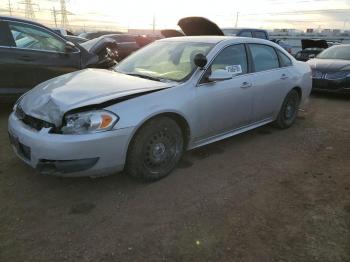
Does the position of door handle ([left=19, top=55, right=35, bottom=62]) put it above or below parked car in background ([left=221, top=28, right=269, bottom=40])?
Answer: below

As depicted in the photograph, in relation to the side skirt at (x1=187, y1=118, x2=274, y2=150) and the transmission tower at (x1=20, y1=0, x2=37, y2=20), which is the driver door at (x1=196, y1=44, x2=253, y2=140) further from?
the transmission tower at (x1=20, y1=0, x2=37, y2=20)

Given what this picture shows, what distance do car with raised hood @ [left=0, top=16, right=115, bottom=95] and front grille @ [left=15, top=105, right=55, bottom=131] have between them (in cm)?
236

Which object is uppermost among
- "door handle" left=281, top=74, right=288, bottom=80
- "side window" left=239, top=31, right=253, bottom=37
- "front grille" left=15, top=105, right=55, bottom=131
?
"side window" left=239, top=31, right=253, bottom=37

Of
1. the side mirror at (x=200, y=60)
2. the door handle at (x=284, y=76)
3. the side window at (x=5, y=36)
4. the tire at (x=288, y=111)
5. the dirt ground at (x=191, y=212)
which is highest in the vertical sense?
the side window at (x=5, y=36)

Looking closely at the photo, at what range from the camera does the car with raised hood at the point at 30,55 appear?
19.2ft

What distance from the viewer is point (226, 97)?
4.48 meters

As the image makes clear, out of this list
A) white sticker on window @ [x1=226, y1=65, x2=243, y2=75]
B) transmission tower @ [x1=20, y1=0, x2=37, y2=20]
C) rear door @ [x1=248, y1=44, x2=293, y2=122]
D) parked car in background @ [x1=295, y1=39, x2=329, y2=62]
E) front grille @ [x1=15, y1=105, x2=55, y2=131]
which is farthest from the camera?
transmission tower @ [x1=20, y1=0, x2=37, y2=20]

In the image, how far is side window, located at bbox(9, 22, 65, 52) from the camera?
235 inches

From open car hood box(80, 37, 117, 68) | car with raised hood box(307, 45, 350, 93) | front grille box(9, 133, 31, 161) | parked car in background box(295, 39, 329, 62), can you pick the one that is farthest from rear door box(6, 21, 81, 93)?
parked car in background box(295, 39, 329, 62)

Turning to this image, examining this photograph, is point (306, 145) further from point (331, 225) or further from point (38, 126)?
point (38, 126)

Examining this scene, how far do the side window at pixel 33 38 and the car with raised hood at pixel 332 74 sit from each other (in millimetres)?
6209

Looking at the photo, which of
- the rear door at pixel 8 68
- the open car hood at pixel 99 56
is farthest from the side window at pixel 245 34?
the rear door at pixel 8 68

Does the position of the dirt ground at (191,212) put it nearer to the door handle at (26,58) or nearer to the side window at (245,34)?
the door handle at (26,58)

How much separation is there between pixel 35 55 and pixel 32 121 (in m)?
2.98
